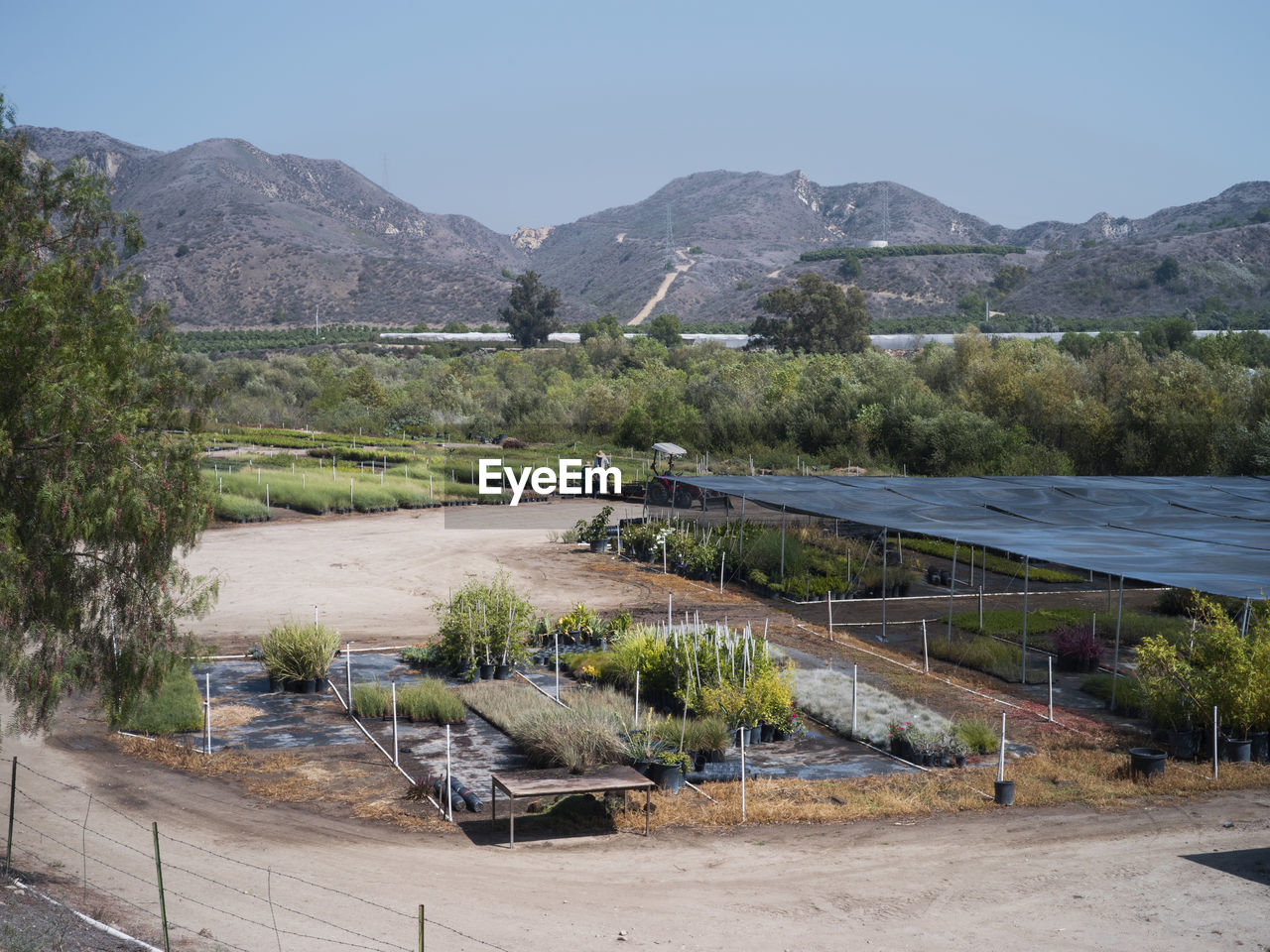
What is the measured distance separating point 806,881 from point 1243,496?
2144 centimetres

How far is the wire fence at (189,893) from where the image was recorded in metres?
9.73

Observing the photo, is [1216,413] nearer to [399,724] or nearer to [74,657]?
[399,724]

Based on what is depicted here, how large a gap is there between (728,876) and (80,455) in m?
7.21

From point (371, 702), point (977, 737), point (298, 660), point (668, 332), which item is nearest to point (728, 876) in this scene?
point (977, 737)

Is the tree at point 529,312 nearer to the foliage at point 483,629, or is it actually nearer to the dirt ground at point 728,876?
the foliage at point 483,629

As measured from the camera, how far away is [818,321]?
292 feet

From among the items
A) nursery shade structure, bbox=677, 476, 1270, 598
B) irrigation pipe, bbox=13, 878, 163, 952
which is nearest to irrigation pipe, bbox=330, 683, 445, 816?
irrigation pipe, bbox=13, 878, 163, 952

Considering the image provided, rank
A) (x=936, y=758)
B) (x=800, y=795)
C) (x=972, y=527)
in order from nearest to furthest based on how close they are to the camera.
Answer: (x=800, y=795), (x=936, y=758), (x=972, y=527)

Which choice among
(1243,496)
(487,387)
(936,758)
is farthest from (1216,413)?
(487,387)

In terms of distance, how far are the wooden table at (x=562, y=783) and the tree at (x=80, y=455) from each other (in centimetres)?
368

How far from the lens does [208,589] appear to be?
12945mm

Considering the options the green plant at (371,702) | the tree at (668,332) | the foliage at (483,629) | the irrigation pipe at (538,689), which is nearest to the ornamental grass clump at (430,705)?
the green plant at (371,702)

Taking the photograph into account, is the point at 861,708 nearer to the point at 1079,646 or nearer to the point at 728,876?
the point at 1079,646

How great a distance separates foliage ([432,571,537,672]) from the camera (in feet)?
64.4
